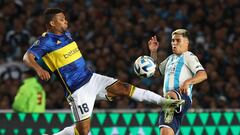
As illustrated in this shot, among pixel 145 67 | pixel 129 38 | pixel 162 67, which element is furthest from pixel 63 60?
pixel 129 38

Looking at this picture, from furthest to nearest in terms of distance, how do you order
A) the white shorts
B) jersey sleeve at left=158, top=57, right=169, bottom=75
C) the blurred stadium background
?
1. the blurred stadium background
2. jersey sleeve at left=158, top=57, right=169, bottom=75
3. the white shorts

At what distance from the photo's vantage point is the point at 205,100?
15125mm

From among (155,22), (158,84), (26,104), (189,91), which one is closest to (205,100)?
(158,84)

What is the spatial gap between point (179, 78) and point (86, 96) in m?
1.12

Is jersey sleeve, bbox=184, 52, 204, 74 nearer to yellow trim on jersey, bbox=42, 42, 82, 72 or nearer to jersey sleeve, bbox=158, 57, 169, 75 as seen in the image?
jersey sleeve, bbox=158, 57, 169, 75

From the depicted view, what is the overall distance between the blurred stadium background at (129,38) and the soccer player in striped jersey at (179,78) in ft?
10.9

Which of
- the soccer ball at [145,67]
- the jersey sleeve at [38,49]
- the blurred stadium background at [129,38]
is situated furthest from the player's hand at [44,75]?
the blurred stadium background at [129,38]

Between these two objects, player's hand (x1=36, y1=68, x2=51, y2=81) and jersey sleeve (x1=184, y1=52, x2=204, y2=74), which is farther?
jersey sleeve (x1=184, y1=52, x2=204, y2=74)

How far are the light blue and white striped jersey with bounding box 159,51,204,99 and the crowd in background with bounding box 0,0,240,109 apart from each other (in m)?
4.23

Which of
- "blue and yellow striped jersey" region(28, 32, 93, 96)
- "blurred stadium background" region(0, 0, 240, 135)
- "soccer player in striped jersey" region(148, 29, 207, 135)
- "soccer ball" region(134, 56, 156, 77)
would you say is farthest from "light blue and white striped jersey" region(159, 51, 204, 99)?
"blurred stadium background" region(0, 0, 240, 135)

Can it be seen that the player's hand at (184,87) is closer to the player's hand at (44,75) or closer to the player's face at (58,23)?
the player's hand at (44,75)

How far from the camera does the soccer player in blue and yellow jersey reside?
10391 millimetres

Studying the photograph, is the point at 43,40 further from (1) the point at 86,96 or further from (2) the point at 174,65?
(2) the point at 174,65

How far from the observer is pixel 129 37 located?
1600 cm
